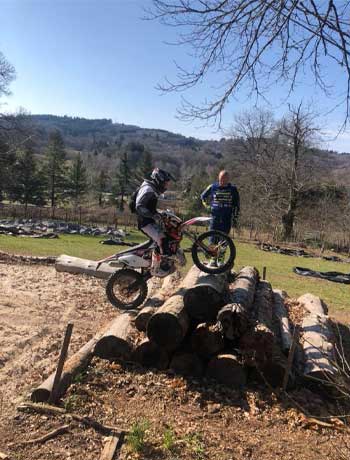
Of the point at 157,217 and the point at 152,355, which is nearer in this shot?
the point at 152,355

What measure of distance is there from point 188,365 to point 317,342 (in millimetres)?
2309

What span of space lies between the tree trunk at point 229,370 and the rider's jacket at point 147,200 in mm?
2553

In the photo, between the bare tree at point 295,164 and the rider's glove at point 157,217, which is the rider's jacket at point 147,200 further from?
the bare tree at point 295,164

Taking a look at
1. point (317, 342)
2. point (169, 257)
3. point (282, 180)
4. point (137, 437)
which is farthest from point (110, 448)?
point (282, 180)

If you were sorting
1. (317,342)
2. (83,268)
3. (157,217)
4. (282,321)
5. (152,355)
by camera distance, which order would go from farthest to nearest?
(83,268) < (282,321) < (157,217) < (317,342) < (152,355)

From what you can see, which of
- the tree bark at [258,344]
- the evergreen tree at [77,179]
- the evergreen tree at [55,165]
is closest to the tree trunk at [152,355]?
the tree bark at [258,344]

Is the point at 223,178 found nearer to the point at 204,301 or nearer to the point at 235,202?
the point at 235,202

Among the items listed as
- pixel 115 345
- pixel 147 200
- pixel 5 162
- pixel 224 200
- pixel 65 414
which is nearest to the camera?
pixel 65 414

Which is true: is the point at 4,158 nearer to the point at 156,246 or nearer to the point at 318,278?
the point at 318,278

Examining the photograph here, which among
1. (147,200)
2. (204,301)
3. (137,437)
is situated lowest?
(137,437)

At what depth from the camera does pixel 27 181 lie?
5225 cm

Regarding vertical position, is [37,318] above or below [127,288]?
below

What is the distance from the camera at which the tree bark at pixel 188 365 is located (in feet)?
18.3

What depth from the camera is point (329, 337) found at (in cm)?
688
